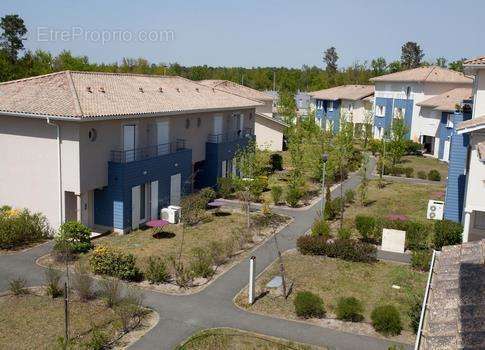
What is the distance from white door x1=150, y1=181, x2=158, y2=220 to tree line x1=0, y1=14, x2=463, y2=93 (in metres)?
41.0

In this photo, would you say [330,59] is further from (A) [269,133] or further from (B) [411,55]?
(A) [269,133]

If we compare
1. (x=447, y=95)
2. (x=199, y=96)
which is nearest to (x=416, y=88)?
(x=447, y=95)

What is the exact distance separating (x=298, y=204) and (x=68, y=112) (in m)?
16.5

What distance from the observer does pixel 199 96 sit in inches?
1459

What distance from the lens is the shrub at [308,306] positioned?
17016mm

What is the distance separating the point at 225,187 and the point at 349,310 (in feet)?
61.9

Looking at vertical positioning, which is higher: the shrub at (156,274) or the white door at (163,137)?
the white door at (163,137)

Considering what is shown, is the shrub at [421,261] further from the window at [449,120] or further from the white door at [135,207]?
the window at [449,120]

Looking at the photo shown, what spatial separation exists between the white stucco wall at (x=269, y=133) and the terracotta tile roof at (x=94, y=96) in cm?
2022

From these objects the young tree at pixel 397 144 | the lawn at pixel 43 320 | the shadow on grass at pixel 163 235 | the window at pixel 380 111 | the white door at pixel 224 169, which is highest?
the window at pixel 380 111

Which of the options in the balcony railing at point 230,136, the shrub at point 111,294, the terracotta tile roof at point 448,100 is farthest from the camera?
the terracotta tile roof at point 448,100

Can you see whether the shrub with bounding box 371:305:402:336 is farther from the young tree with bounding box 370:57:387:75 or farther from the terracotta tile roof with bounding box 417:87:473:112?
the young tree with bounding box 370:57:387:75

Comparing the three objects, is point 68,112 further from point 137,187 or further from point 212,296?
point 212,296

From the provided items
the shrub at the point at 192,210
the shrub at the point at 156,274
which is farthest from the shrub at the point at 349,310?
the shrub at the point at 192,210
